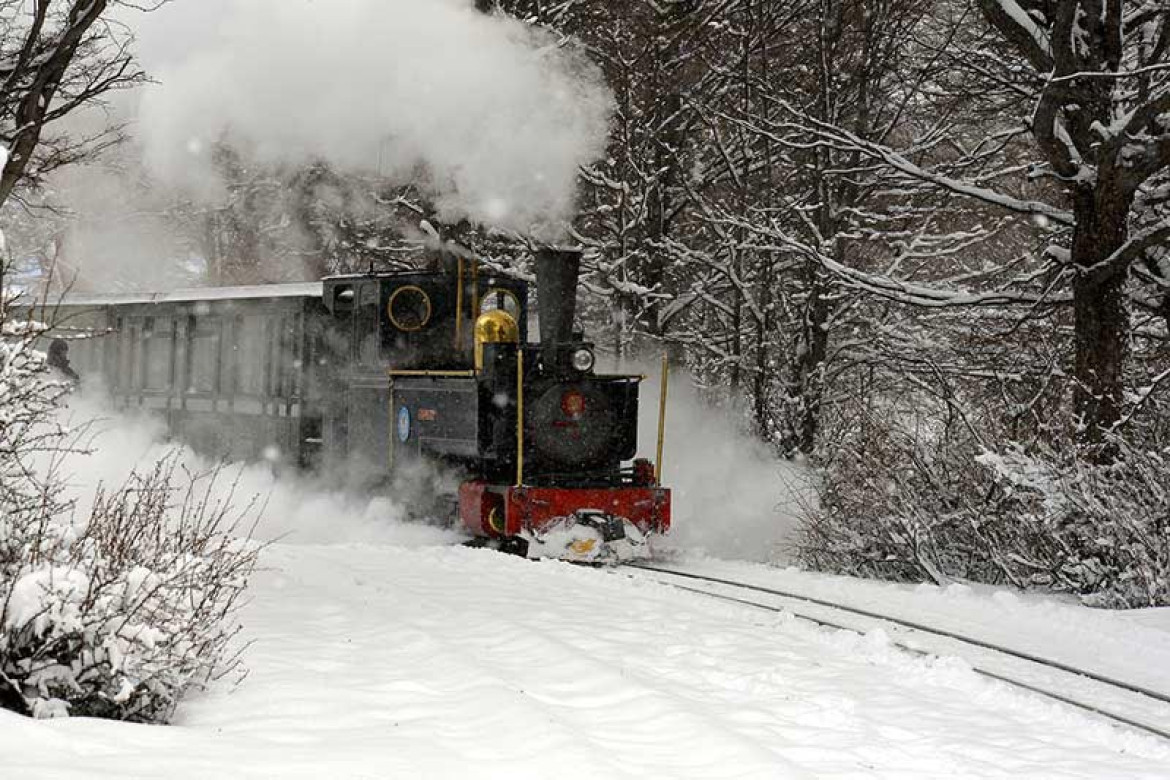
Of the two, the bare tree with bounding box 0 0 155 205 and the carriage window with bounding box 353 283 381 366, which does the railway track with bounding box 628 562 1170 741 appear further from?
the bare tree with bounding box 0 0 155 205

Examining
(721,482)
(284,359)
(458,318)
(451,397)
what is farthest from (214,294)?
(721,482)

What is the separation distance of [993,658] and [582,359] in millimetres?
5269

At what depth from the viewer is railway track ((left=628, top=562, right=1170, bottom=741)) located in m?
6.07

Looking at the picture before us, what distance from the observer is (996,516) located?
10.0 meters

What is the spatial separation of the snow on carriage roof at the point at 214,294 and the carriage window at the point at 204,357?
1.20 ft

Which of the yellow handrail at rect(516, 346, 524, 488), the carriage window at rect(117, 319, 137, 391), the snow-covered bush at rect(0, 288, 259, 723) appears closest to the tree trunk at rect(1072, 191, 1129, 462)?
the yellow handrail at rect(516, 346, 524, 488)

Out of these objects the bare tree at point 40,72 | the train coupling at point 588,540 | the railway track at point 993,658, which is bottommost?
the railway track at point 993,658

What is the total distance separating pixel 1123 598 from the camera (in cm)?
883

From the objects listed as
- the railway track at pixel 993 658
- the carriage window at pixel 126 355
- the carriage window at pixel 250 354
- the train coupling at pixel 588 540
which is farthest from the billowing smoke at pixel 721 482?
the carriage window at pixel 126 355

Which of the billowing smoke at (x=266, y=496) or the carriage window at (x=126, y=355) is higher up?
the carriage window at (x=126, y=355)

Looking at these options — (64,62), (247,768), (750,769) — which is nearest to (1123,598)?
(750,769)

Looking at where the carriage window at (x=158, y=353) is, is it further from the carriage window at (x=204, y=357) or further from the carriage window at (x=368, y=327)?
the carriage window at (x=368, y=327)

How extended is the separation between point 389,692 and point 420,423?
599 cm

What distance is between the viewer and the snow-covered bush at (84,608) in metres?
5.00
